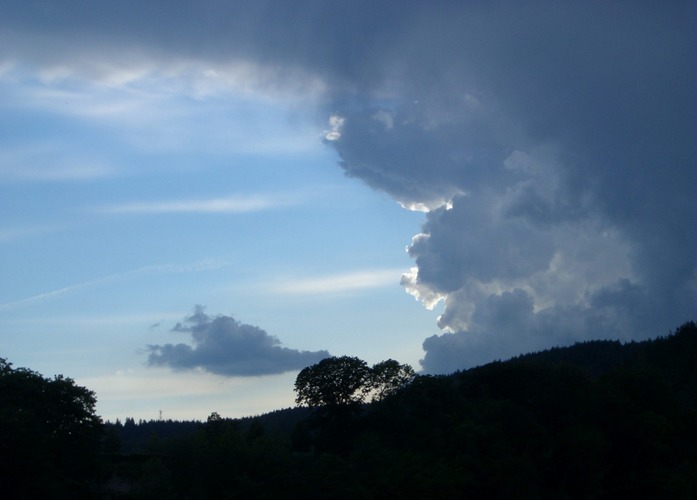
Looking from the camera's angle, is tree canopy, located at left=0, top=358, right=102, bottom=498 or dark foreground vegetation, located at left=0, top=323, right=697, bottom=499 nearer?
tree canopy, located at left=0, top=358, right=102, bottom=498

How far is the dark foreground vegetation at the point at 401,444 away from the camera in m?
54.3

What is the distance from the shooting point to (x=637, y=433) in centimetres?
8331

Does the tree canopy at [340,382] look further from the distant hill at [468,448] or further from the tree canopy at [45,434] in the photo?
the tree canopy at [45,434]

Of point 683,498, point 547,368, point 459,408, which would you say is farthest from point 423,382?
point 683,498

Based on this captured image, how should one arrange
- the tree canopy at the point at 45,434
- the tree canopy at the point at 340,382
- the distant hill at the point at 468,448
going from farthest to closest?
the tree canopy at the point at 340,382
the distant hill at the point at 468,448
the tree canopy at the point at 45,434

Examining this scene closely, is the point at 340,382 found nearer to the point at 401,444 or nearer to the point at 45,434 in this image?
the point at 401,444

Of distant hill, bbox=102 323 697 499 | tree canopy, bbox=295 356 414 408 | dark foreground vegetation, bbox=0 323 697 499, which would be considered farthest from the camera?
tree canopy, bbox=295 356 414 408

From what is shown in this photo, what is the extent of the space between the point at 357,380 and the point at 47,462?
4376cm

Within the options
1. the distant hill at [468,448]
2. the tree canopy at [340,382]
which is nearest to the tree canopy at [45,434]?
the distant hill at [468,448]

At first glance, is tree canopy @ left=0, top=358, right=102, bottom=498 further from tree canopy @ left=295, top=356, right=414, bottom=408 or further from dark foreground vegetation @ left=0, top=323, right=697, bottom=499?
tree canopy @ left=295, top=356, right=414, bottom=408

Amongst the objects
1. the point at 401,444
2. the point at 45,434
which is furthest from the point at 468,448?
the point at 45,434

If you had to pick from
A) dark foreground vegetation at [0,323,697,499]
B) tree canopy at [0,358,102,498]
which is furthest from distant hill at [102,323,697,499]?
tree canopy at [0,358,102,498]

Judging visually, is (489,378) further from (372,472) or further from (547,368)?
(372,472)

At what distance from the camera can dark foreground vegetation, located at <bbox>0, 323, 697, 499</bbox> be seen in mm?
54312
